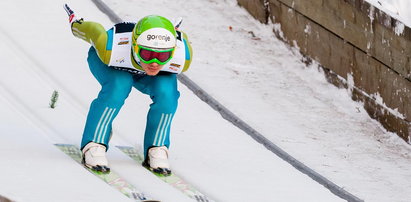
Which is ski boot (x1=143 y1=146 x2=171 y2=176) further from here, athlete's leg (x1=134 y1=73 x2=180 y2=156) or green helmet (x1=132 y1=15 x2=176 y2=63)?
green helmet (x1=132 y1=15 x2=176 y2=63)

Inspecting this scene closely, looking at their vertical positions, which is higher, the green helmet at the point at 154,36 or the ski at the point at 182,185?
the green helmet at the point at 154,36

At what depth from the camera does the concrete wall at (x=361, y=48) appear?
1071 cm

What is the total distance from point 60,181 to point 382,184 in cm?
309

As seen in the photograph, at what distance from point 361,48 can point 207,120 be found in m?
2.21

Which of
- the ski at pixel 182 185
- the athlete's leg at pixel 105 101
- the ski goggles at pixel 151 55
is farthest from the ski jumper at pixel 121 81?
the ski at pixel 182 185

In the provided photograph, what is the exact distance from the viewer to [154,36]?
25.4 ft

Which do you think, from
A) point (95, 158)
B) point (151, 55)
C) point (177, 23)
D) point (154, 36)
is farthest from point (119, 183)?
point (177, 23)

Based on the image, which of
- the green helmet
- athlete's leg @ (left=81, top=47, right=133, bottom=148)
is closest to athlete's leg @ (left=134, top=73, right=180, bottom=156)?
athlete's leg @ (left=81, top=47, right=133, bottom=148)

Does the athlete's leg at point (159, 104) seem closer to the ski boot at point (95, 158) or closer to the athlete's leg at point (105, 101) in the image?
the athlete's leg at point (105, 101)

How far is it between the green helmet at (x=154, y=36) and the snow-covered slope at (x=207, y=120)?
0.90 meters

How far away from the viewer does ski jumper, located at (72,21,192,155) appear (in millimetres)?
7898

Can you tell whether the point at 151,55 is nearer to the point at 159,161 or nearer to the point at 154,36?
the point at 154,36

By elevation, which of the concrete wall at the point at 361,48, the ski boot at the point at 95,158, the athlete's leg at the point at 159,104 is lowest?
the concrete wall at the point at 361,48

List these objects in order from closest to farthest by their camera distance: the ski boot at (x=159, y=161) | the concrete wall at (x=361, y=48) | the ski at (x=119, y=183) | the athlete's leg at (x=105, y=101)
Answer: the ski at (x=119, y=183) < the athlete's leg at (x=105, y=101) < the ski boot at (x=159, y=161) < the concrete wall at (x=361, y=48)
